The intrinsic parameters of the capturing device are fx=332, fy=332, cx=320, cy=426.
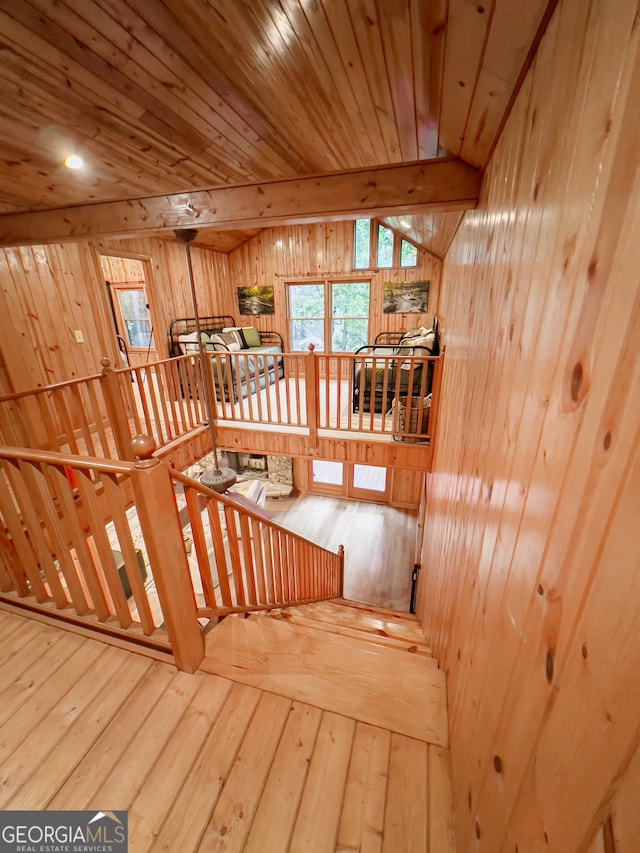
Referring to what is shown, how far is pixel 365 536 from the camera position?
5828 millimetres

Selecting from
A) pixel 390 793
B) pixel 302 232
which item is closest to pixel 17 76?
pixel 390 793

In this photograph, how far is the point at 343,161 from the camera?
9.71 ft

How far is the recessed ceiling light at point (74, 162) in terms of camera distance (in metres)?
2.44

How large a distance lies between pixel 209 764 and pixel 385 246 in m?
7.25

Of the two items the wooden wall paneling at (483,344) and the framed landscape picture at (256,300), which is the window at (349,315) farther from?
the wooden wall paneling at (483,344)

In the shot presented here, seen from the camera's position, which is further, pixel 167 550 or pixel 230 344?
pixel 230 344

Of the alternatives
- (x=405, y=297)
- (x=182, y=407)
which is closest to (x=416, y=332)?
(x=405, y=297)

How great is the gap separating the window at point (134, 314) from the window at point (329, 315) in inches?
115

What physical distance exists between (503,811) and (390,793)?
0.63 metres

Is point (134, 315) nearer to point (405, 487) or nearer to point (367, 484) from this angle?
point (367, 484)

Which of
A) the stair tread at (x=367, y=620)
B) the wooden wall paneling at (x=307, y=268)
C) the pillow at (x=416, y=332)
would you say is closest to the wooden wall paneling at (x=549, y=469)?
the stair tread at (x=367, y=620)

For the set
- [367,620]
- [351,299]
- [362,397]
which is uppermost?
[351,299]

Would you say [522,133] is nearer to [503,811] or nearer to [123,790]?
[503,811]

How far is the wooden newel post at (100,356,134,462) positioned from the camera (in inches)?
124
